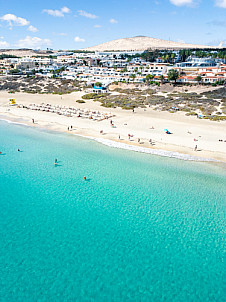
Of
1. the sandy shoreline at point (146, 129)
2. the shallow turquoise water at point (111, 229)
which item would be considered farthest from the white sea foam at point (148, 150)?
the shallow turquoise water at point (111, 229)

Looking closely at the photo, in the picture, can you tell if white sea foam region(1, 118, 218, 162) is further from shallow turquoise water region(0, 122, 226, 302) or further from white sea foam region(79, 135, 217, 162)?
shallow turquoise water region(0, 122, 226, 302)

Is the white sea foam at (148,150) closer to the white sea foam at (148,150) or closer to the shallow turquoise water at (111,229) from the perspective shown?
the white sea foam at (148,150)

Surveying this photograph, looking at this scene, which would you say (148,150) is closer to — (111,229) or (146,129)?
(146,129)

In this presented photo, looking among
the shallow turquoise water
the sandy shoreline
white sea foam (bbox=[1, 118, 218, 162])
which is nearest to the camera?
the shallow turquoise water

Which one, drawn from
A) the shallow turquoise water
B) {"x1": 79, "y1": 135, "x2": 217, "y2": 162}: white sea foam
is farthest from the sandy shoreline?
the shallow turquoise water

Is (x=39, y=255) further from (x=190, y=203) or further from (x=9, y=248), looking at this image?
(x=190, y=203)

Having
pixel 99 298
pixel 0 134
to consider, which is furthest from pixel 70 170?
pixel 0 134

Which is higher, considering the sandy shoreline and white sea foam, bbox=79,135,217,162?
the sandy shoreline

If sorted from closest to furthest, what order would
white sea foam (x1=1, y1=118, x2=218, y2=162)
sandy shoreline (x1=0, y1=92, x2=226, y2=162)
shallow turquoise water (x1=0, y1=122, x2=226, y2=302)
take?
shallow turquoise water (x1=0, y1=122, x2=226, y2=302)
white sea foam (x1=1, y1=118, x2=218, y2=162)
sandy shoreline (x1=0, y1=92, x2=226, y2=162)
